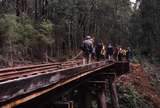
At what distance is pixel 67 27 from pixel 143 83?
10238 millimetres

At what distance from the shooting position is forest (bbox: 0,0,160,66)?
87.7ft

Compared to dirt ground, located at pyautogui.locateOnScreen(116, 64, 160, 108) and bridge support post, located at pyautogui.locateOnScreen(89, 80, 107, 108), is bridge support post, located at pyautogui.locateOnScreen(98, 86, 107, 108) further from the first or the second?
dirt ground, located at pyautogui.locateOnScreen(116, 64, 160, 108)

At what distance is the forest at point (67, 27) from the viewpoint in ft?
87.7

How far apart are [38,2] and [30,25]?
8237 millimetres

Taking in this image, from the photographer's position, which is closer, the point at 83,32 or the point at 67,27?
the point at 67,27

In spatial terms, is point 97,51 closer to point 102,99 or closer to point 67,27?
point 102,99

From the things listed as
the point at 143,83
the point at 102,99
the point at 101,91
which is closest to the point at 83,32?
the point at 143,83

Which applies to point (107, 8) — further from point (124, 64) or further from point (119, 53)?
point (124, 64)

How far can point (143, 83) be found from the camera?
109ft

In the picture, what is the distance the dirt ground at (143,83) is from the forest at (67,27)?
21.8 feet

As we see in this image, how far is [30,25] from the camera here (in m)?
29.3

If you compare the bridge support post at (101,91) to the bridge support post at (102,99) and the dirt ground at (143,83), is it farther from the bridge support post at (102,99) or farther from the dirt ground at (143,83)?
the dirt ground at (143,83)

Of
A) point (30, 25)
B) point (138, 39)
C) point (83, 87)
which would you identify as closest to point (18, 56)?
point (30, 25)

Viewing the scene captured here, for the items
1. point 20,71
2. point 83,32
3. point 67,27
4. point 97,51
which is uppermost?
point 67,27
